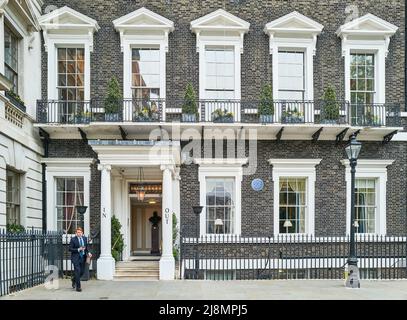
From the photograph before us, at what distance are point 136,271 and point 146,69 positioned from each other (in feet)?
24.5

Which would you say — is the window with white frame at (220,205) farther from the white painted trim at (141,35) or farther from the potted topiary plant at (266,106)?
the white painted trim at (141,35)

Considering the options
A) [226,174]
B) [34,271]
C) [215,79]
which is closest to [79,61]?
[215,79]

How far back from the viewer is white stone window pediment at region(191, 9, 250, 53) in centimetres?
2069

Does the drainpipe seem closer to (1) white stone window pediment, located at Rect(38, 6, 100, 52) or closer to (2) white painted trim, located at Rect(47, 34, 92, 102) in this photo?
(2) white painted trim, located at Rect(47, 34, 92, 102)

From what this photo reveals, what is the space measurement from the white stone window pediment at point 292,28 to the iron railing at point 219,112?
237 centimetres

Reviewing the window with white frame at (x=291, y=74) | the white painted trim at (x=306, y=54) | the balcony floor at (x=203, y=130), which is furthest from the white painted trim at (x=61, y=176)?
the window with white frame at (x=291, y=74)

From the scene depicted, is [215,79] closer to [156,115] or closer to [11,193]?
[156,115]

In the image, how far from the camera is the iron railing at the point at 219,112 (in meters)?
20.2

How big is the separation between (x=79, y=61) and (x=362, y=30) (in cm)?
1067

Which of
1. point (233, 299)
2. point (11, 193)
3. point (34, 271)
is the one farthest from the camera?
point (11, 193)

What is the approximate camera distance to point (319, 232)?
20.8 metres

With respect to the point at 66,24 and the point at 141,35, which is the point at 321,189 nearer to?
the point at 141,35

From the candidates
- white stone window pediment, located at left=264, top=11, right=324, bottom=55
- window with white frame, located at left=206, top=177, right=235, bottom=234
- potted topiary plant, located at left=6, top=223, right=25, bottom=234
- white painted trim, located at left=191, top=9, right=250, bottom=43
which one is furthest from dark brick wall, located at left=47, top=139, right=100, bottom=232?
white stone window pediment, located at left=264, top=11, right=324, bottom=55

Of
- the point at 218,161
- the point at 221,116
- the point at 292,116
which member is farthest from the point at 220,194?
the point at 292,116
